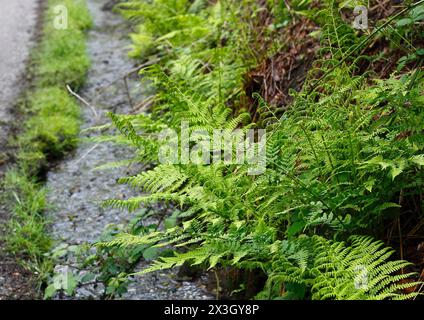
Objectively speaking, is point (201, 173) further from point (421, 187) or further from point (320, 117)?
point (421, 187)

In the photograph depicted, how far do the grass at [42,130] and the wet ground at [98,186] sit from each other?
0.12 m

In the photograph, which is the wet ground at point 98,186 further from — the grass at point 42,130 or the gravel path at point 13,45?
the gravel path at point 13,45

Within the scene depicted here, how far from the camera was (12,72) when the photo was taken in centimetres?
624

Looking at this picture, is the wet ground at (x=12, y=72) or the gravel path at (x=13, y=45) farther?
the gravel path at (x=13, y=45)

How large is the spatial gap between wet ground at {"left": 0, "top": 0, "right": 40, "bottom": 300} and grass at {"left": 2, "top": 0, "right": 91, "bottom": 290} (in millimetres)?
81

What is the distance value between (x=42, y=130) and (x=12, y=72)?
1678 millimetres

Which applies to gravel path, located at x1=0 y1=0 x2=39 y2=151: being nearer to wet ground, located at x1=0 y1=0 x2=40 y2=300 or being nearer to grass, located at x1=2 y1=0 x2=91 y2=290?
wet ground, located at x1=0 y1=0 x2=40 y2=300

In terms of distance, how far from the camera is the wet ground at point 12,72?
3.48 m

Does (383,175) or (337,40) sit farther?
(337,40)

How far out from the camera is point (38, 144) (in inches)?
187

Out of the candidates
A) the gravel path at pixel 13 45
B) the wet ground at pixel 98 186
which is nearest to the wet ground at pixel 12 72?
the gravel path at pixel 13 45

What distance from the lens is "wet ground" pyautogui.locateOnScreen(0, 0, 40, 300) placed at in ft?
11.4
